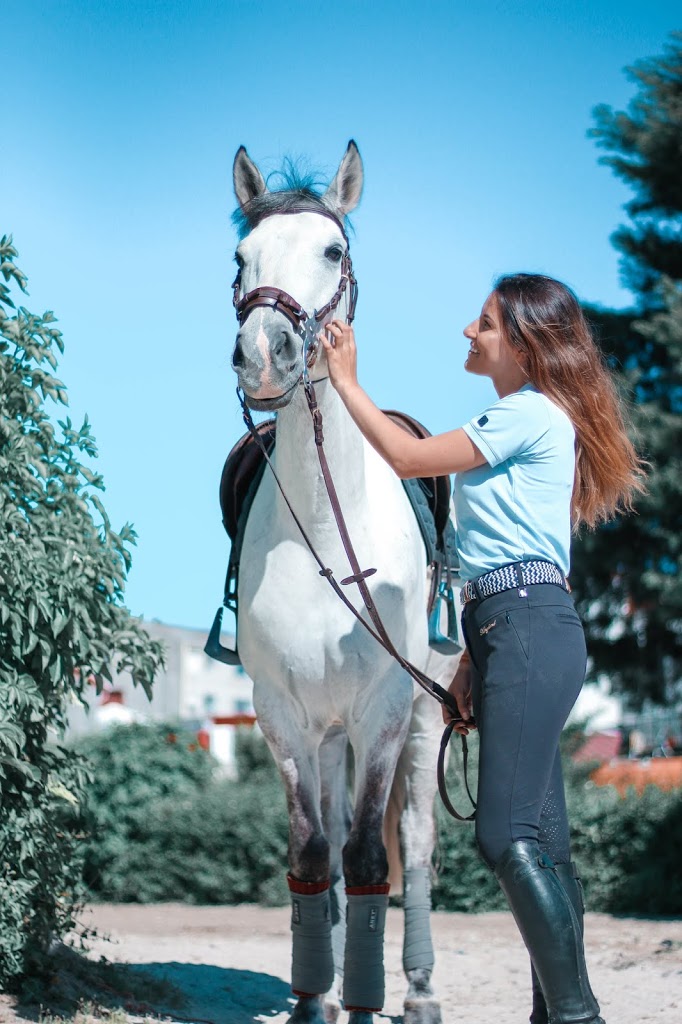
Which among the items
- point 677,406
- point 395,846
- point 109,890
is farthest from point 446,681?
point 677,406

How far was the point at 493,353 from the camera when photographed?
3.21 meters

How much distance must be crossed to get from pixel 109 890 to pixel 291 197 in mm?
9140

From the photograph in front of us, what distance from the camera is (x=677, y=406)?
1617 cm

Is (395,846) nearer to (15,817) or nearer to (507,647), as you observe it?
(15,817)

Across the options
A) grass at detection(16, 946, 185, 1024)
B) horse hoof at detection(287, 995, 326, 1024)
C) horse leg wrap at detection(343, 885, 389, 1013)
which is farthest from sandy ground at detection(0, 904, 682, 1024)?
horse leg wrap at detection(343, 885, 389, 1013)

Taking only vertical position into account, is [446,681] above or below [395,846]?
above

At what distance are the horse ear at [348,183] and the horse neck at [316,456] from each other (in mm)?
798

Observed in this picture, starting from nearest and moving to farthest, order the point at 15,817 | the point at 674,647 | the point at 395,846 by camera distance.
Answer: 1. the point at 15,817
2. the point at 395,846
3. the point at 674,647

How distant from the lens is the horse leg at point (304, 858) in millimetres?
4207

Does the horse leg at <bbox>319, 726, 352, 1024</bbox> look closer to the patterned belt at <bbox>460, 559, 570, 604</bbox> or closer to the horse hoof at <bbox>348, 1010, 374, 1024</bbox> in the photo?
the horse hoof at <bbox>348, 1010, 374, 1024</bbox>

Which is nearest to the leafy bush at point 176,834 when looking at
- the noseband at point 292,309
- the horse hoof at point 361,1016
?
the horse hoof at point 361,1016

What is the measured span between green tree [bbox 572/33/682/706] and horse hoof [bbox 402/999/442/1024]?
11.1 m

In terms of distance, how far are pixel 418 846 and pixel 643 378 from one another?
12.7 m

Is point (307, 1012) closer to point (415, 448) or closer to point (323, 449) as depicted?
point (323, 449)
